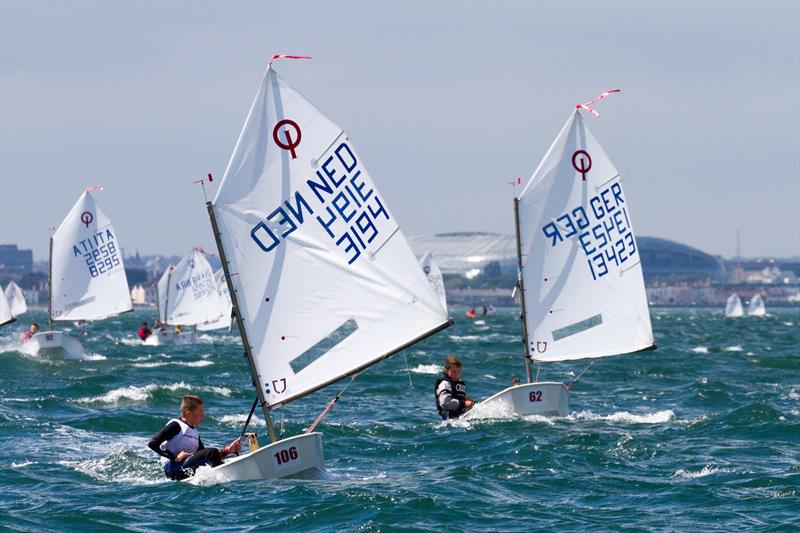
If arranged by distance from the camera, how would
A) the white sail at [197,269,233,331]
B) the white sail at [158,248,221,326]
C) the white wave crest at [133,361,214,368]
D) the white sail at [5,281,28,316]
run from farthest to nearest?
the white sail at [5,281,28,316] → the white sail at [197,269,233,331] → the white sail at [158,248,221,326] → the white wave crest at [133,361,214,368]

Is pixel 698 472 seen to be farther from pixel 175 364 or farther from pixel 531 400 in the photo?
pixel 175 364

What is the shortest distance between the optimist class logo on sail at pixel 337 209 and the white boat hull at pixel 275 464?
2600 millimetres

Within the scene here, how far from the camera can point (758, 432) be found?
25703 millimetres

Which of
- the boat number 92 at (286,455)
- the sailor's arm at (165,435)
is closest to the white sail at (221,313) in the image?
the sailor's arm at (165,435)

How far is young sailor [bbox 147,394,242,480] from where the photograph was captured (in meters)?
17.8

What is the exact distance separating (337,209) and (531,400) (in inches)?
365

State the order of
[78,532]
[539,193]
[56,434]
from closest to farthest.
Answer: [78,532], [56,434], [539,193]

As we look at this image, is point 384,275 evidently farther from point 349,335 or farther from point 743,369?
point 743,369

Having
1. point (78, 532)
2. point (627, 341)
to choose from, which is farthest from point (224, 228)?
point (627, 341)

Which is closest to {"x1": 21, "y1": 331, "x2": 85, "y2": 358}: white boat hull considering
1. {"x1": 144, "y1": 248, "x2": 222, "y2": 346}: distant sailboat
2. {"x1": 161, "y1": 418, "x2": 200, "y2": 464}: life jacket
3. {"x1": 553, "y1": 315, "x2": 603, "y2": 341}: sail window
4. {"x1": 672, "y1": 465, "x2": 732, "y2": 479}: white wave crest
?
{"x1": 553, "y1": 315, "x2": 603, "y2": 341}: sail window

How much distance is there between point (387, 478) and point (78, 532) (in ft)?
17.6

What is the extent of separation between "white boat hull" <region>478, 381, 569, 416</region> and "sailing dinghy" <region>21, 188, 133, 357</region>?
28.0 meters

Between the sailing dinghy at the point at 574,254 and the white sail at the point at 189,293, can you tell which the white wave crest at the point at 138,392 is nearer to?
the sailing dinghy at the point at 574,254

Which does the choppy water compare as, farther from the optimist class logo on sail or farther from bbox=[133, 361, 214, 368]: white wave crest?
bbox=[133, 361, 214, 368]: white wave crest
